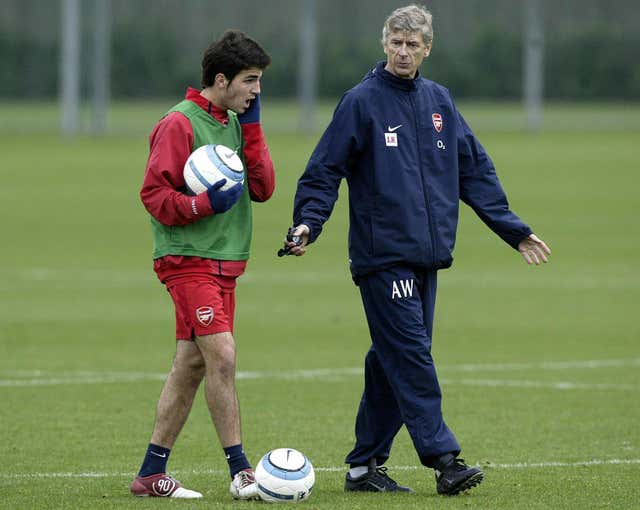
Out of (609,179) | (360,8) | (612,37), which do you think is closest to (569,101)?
(612,37)

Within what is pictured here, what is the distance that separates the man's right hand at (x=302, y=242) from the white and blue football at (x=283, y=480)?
105 cm

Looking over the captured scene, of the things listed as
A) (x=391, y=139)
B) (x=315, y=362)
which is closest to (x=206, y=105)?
(x=391, y=139)

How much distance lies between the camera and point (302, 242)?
794 cm

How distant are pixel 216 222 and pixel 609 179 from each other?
36.0 meters

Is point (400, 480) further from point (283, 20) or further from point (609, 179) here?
point (283, 20)

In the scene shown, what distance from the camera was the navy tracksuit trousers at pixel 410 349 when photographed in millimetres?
7953

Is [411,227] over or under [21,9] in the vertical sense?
over

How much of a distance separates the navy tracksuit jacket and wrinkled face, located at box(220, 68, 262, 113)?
1.48 feet

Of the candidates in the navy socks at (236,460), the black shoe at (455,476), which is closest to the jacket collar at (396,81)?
the black shoe at (455,476)

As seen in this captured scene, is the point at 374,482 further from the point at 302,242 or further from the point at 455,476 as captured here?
the point at 302,242

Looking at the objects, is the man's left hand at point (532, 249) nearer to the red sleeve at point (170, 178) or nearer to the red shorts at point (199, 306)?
the red shorts at point (199, 306)

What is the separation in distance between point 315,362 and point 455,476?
6.66 metres

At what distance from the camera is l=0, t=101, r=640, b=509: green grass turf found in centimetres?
870

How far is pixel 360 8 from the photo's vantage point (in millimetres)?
68500
